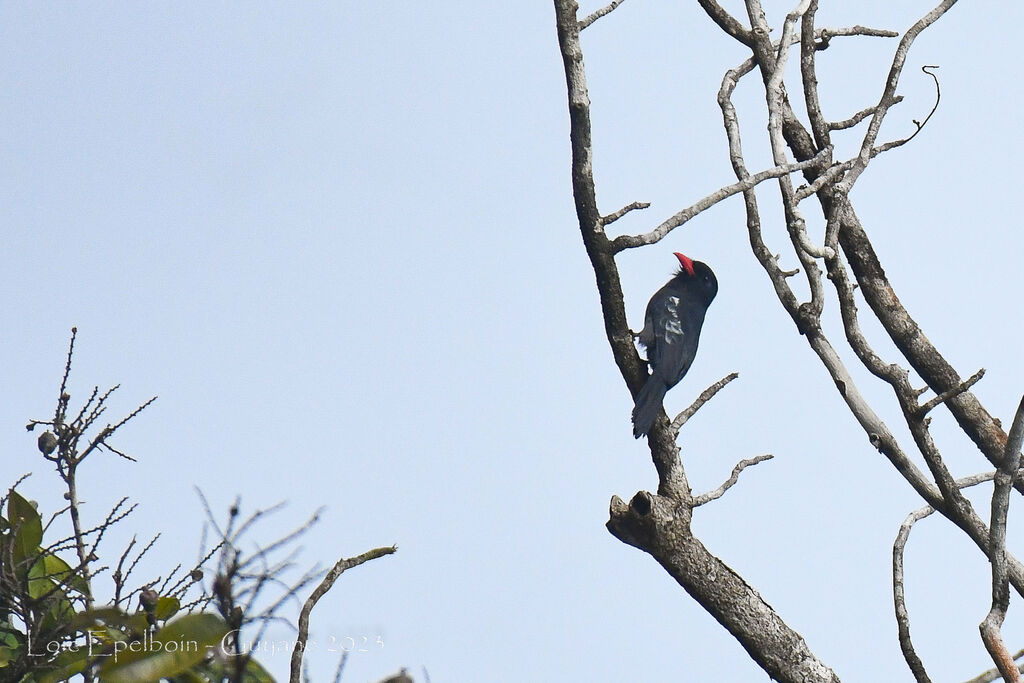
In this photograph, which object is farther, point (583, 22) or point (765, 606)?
point (583, 22)

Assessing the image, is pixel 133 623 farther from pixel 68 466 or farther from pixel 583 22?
pixel 583 22

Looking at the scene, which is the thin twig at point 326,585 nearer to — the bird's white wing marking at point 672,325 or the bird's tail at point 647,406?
the bird's tail at point 647,406

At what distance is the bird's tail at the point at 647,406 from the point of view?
167 inches

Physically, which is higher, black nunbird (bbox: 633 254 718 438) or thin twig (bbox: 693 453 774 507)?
black nunbird (bbox: 633 254 718 438)

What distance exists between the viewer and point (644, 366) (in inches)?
185

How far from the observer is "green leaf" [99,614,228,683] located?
1.77m

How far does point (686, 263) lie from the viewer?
22.1 ft

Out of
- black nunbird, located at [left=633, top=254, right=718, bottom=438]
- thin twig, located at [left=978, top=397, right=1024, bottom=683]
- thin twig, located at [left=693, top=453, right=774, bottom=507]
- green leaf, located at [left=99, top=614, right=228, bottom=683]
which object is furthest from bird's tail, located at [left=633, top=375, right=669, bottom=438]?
green leaf, located at [left=99, top=614, right=228, bottom=683]

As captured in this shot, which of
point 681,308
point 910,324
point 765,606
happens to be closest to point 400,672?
point 765,606

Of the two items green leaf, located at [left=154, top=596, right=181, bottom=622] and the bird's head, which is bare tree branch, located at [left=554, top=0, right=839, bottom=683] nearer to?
green leaf, located at [left=154, top=596, right=181, bottom=622]

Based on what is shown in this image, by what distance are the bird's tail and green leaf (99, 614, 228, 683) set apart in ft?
8.69

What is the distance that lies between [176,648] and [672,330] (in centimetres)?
427

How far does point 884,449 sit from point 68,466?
3004 mm

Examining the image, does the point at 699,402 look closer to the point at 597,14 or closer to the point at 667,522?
the point at 667,522
